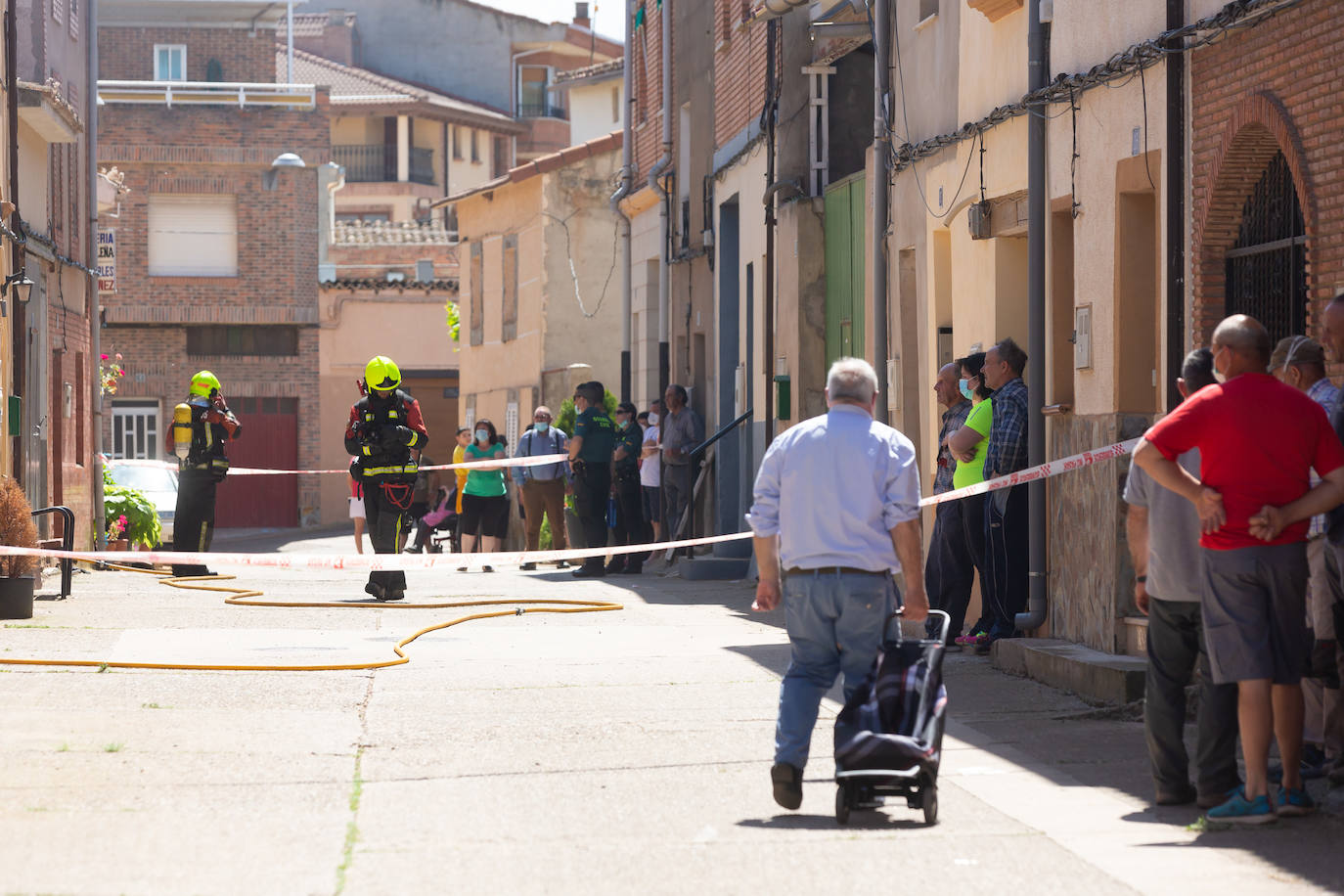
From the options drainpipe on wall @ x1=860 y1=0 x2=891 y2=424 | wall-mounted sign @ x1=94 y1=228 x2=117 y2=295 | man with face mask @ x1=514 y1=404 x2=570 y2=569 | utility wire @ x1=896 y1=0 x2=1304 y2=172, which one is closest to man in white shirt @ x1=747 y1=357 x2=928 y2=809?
utility wire @ x1=896 y1=0 x2=1304 y2=172

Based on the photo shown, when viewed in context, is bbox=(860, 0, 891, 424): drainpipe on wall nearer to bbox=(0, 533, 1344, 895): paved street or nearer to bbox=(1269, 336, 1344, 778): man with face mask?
bbox=(0, 533, 1344, 895): paved street

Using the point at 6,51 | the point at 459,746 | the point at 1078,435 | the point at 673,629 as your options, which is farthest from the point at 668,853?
the point at 6,51

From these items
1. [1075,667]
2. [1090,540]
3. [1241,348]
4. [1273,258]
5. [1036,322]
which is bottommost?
[1075,667]

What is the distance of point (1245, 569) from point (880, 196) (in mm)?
9380

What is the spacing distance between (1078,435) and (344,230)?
40689 millimetres

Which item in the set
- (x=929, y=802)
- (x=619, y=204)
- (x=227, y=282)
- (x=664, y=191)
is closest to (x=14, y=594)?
(x=929, y=802)

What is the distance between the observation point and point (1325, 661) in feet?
24.5

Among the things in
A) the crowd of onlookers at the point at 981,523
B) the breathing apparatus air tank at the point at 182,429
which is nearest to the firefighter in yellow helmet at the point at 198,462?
the breathing apparatus air tank at the point at 182,429

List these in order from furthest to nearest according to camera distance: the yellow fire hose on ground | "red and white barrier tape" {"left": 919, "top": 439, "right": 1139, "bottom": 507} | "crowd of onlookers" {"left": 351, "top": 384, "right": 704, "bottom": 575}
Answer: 1. "crowd of onlookers" {"left": 351, "top": 384, "right": 704, "bottom": 575}
2. the yellow fire hose on ground
3. "red and white barrier tape" {"left": 919, "top": 439, "right": 1139, "bottom": 507}

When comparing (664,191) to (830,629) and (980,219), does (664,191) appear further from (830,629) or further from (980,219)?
(830,629)

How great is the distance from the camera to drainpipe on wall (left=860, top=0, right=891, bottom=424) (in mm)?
15953

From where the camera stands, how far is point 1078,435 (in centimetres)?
1167

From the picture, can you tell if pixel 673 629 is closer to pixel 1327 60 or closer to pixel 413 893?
pixel 1327 60

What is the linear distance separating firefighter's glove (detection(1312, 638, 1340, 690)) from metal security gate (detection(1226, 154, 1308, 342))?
262 cm
